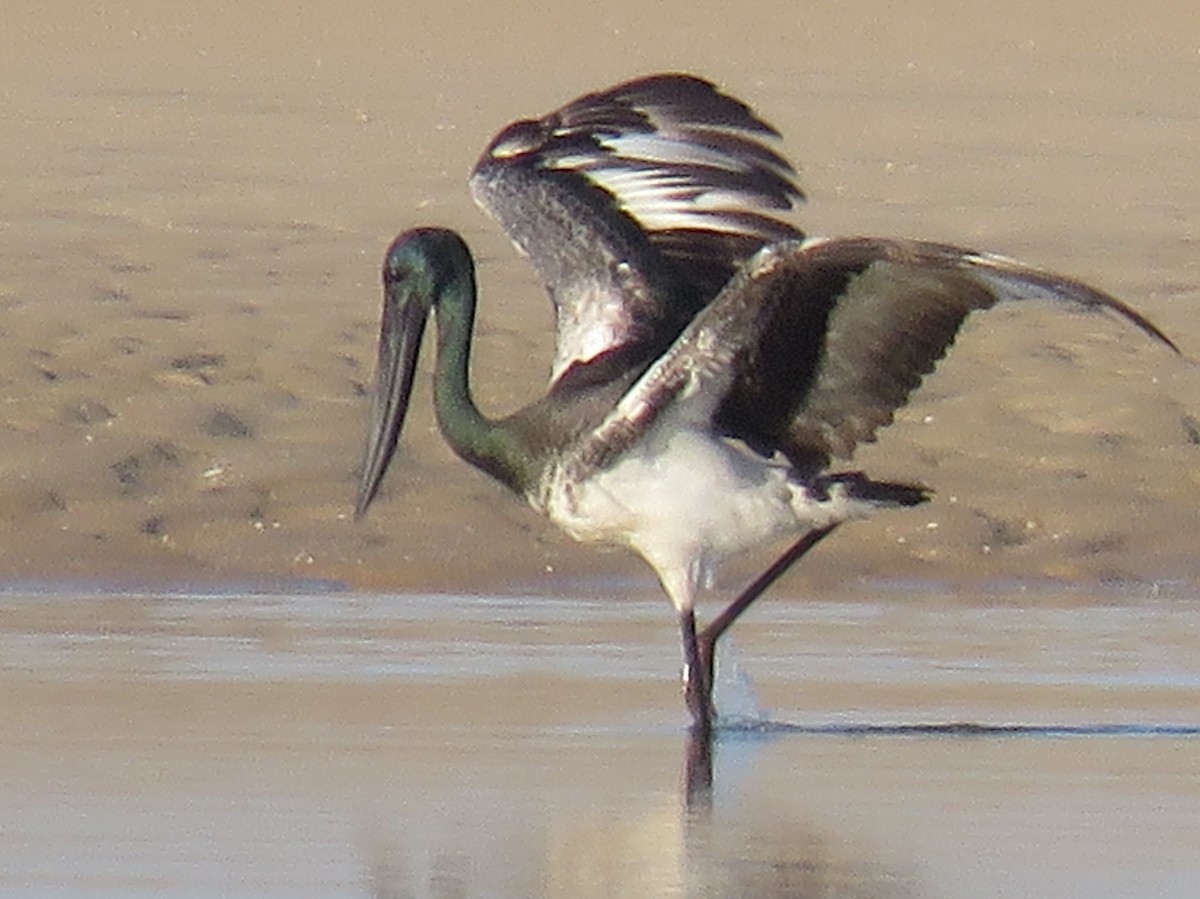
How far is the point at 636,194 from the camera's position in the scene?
9367 millimetres

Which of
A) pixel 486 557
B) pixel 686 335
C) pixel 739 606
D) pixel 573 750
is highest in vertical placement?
pixel 686 335

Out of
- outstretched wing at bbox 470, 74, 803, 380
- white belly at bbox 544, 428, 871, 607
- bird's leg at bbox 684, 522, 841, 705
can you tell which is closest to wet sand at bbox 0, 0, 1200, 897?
bird's leg at bbox 684, 522, 841, 705

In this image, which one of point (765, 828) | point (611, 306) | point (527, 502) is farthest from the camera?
point (611, 306)

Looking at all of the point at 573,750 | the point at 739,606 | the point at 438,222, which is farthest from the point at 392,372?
the point at 438,222

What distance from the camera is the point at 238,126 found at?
17.5 metres

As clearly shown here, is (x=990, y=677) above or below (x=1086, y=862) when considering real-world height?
below

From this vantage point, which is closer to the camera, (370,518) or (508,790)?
(508,790)

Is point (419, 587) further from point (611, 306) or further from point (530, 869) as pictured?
point (530, 869)

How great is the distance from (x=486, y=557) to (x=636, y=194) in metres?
1.54

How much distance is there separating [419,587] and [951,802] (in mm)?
3515

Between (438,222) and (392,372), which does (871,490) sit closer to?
(392,372)

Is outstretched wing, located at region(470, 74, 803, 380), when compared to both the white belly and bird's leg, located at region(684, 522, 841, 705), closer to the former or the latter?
bird's leg, located at region(684, 522, 841, 705)

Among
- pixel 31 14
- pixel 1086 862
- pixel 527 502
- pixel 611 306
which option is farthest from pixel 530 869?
pixel 31 14

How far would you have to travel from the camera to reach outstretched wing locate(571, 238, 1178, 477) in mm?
7570
